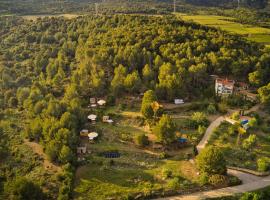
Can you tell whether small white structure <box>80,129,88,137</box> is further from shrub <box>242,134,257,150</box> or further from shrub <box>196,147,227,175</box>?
shrub <box>242,134,257,150</box>


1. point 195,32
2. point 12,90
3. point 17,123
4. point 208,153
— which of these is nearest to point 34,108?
point 17,123

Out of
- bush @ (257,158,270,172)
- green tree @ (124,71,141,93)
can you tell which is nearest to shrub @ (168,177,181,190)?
bush @ (257,158,270,172)

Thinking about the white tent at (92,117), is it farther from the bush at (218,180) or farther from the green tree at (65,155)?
the bush at (218,180)

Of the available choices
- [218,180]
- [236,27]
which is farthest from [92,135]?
[236,27]

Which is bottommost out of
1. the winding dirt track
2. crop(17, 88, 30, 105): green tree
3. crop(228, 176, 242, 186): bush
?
the winding dirt track

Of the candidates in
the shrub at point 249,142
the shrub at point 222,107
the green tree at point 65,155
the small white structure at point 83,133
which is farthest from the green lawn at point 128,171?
the shrub at point 222,107

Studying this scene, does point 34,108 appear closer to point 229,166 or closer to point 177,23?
point 229,166

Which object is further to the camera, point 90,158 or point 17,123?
point 17,123
